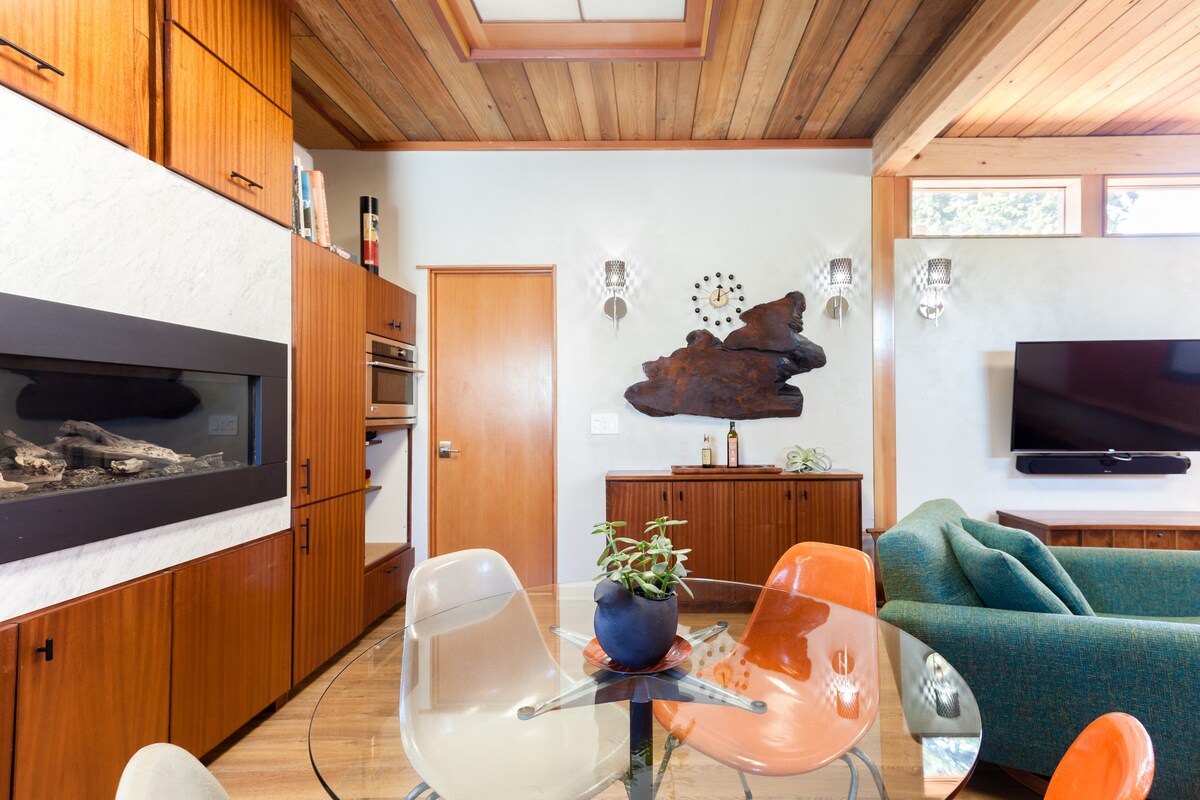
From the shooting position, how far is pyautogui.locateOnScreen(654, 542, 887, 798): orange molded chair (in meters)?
1.09

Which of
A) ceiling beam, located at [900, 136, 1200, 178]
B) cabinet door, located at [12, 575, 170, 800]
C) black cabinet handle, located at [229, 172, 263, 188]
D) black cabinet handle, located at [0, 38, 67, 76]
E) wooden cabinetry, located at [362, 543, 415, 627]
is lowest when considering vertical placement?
wooden cabinetry, located at [362, 543, 415, 627]

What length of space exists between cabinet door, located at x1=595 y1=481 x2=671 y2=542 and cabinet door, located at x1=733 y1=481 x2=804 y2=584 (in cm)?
40

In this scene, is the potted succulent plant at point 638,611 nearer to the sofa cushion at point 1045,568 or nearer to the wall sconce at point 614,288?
the sofa cushion at point 1045,568

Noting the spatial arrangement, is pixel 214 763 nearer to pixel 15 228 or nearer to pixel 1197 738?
pixel 15 228

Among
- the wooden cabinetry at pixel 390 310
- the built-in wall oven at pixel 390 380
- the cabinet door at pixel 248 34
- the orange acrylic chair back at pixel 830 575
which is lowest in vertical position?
the orange acrylic chair back at pixel 830 575

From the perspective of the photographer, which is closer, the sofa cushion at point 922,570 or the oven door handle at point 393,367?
the sofa cushion at point 922,570

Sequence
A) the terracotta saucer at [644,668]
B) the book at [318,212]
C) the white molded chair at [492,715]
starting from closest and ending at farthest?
the white molded chair at [492,715], the terracotta saucer at [644,668], the book at [318,212]

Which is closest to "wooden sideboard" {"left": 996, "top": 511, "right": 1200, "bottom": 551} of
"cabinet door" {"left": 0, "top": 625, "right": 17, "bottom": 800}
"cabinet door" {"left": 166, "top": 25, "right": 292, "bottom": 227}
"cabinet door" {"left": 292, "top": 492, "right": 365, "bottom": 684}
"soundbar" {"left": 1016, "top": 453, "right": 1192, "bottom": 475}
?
"soundbar" {"left": 1016, "top": 453, "right": 1192, "bottom": 475}

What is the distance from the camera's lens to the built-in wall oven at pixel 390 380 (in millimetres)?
3215

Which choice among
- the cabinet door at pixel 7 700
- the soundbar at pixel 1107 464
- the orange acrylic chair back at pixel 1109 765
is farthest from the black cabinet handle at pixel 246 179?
the soundbar at pixel 1107 464

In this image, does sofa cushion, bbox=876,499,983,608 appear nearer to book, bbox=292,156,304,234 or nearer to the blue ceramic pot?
the blue ceramic pot

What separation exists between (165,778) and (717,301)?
355cm

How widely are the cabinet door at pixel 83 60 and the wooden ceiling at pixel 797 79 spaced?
3.41 ft

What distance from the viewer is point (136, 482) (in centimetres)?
172
